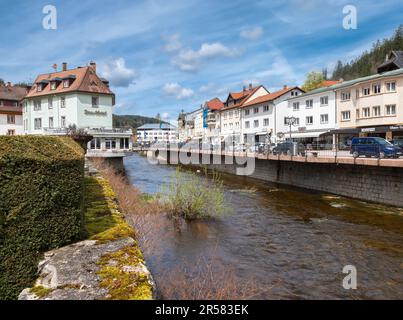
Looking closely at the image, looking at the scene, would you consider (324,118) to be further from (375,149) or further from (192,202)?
(192,202)

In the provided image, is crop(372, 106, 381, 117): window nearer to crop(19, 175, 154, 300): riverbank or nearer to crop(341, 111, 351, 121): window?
crop(341, 111, 351, 121): window

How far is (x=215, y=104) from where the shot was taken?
103 metres

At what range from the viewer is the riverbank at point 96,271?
4.29 metres

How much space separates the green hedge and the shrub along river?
3466 mm

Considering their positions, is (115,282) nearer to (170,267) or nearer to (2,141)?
(2,141)

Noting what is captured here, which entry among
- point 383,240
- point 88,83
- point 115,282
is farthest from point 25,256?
point 88,83

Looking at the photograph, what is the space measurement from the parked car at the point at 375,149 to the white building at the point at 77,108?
31812 mm

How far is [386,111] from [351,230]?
33.3m

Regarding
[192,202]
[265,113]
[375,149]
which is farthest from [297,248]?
[265,113]

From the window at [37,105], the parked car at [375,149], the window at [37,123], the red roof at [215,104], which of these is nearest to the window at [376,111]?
the parked car at [375,149]

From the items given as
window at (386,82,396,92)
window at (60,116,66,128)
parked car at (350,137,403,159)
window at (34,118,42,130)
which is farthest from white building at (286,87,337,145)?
window at (34,118,42,130)

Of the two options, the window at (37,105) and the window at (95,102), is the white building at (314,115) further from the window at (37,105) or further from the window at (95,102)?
the window at (37,105)

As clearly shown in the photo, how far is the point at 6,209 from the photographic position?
16.7ft

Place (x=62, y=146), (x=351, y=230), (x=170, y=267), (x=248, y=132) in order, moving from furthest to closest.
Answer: (x=248, y=132) < (x=351, y=230) < (x=170, y=267) < (x=62, y=146)
